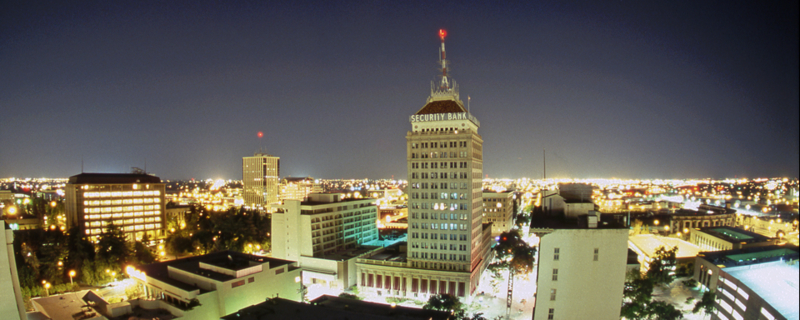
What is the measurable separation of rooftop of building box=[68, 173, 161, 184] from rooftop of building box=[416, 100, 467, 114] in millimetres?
A: 83841

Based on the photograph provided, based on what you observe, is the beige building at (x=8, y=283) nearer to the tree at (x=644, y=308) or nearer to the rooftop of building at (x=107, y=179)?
the tree at (x=644, y=308)

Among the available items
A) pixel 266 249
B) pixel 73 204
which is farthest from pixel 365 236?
pixel 73 204

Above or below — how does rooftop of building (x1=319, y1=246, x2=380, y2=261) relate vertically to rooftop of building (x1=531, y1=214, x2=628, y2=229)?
below

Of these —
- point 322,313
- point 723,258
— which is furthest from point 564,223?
point 723,258

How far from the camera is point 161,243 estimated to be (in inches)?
3669

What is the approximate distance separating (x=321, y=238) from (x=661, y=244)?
67089mm

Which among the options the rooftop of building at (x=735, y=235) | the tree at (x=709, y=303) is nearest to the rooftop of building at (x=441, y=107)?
the tree at (x=709, y=303)

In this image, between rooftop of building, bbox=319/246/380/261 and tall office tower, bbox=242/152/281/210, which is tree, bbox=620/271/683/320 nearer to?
rooftop of building, bbox=319/246/380/261

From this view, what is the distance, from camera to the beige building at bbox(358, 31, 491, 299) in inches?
2290

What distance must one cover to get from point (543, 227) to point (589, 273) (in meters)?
5.96

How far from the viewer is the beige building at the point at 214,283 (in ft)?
140

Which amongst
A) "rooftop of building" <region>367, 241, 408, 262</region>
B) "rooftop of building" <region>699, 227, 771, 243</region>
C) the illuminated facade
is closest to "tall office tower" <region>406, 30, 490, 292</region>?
"rooftop of building" <region>367, 241, 408, 262</region>

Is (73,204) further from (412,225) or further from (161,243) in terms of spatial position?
(412,225)

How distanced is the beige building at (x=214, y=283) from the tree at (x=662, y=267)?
54.8 m
